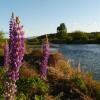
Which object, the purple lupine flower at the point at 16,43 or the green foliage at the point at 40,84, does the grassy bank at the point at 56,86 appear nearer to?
the green foliage at the point at 40,84

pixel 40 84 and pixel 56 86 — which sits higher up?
pixel 40 84

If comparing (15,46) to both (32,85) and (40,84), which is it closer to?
(32,85)

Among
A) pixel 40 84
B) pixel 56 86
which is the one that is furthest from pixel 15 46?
pixel 56 86

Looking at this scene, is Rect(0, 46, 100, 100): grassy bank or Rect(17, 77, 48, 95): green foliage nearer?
Rect(17, 77, 48, 95): green foliage

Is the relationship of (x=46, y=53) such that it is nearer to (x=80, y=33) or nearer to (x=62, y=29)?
(x=80, y=33)

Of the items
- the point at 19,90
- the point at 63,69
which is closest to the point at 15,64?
the point at 19,90

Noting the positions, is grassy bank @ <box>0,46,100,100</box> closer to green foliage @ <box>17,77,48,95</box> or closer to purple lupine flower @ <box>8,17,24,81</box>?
green foliage @ <box>17,77,48,95</box>

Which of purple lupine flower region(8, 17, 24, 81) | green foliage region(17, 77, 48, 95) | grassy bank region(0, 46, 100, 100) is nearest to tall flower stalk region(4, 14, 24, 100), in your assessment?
purple lupine flower region(8, 17, 24, 81)

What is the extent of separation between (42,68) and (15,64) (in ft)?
13.1

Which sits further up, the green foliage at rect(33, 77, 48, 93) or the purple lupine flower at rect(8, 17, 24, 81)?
the purple lupine flower at rect(8, 17, 24, 81)

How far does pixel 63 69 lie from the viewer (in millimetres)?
18562

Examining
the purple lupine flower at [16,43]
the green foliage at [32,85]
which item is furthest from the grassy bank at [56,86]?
the purple lupine flower at [16,43]

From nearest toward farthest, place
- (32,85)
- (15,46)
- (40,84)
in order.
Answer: (15,46), (32,85), (40,84)

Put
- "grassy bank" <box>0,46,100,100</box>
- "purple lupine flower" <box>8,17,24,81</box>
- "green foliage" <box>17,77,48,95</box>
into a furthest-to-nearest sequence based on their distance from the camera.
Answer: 1. "grassy bank" <box>0,46,100,100</box>
2. "green foliage" <box>17,77,48,95</box>
3. "purple lupine flower" <box>8,17,24,81</box>
